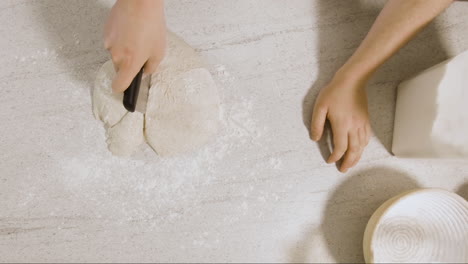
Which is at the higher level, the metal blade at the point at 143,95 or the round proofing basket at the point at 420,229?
the metal blade at the point at 143,95

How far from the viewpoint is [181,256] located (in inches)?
32.6

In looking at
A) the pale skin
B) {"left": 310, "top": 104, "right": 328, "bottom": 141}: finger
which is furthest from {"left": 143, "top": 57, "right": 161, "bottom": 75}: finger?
{"left": 310, "top": 104, "right": 328, "bottom": 141}: finger

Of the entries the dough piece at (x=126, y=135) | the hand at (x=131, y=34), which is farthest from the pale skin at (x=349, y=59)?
the dough piece at (x=126, y=135)

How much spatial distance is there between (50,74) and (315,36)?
597 millimetres

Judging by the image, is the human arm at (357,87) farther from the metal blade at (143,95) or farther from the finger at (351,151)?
the metal blade at (143,95)

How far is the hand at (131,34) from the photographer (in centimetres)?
66

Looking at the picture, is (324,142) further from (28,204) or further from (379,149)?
(28,204)

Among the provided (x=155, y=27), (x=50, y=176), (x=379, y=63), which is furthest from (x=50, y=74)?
(x=379, y=63)

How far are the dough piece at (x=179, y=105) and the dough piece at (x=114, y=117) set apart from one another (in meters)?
0.02

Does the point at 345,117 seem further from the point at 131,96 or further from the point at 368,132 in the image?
the point at 131,96

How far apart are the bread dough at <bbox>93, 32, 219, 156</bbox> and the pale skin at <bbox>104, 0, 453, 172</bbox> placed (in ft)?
0.25

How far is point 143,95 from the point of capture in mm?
770

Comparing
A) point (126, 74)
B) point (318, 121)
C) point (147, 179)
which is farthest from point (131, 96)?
point (318, 121)

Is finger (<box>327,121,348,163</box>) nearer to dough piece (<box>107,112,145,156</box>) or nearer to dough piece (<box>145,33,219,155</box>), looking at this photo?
dough piece (<box>145,33,219,155</box>)
